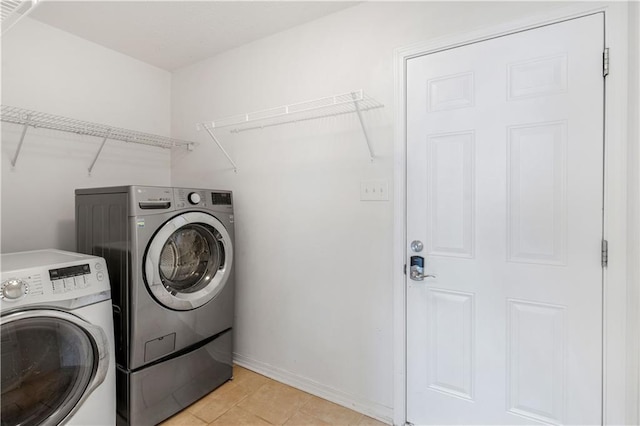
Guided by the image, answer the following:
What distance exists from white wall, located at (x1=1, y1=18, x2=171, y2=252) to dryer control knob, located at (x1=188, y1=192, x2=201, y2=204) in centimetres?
100

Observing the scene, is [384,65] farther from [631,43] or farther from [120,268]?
[120,268]

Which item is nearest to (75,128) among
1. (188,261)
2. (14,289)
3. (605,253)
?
(188,261)

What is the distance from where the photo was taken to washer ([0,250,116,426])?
124 centimetres

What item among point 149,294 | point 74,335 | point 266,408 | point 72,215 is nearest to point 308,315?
point 266,408

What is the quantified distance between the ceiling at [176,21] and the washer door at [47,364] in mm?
1753

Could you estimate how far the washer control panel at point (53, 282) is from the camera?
3.91 feet

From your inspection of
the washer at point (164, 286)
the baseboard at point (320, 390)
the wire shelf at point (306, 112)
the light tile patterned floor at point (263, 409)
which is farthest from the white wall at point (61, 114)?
the baseboard at point (320, 390)

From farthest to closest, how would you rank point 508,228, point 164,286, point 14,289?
point 164,286 < point 508,228 < point 14,289

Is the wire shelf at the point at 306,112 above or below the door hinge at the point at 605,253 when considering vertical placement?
above

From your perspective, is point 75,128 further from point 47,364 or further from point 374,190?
point 374,190

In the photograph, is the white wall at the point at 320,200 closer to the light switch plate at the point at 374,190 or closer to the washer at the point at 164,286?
the light switch plate at the point at 374,190

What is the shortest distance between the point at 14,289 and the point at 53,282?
129 millimetres

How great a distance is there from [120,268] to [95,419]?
71cm

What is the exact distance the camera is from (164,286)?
1.76 metres
